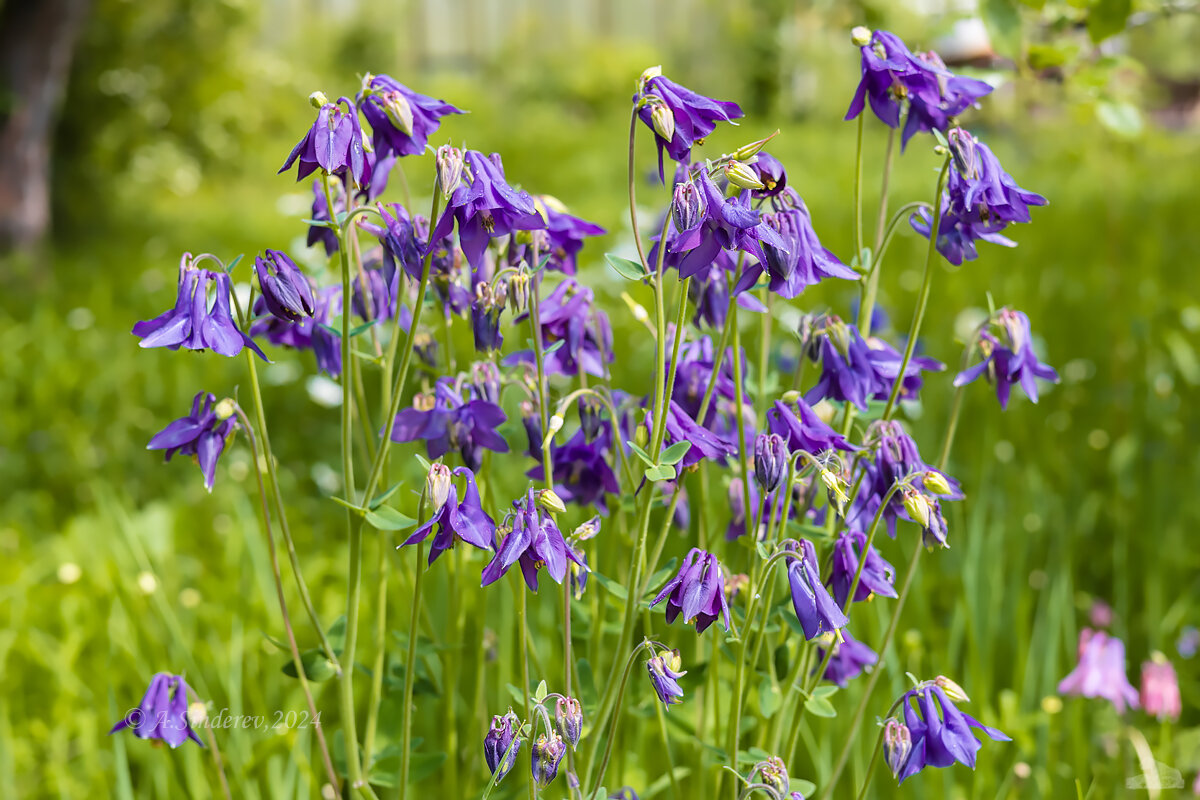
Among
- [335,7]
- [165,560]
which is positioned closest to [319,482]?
[165,560]

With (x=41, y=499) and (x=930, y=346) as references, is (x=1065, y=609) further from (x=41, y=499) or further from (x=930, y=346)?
(x=41, y=499)

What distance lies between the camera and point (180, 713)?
1350 millimetres

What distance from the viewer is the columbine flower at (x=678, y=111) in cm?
105

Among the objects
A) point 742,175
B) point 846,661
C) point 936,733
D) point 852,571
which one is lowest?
point 846,661

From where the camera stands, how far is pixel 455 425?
122cm

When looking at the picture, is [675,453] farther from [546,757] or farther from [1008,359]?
[1008,359]

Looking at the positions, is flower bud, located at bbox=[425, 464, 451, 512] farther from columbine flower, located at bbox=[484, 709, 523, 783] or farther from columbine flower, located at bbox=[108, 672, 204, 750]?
columbine flower, located at bbox=[108, 672, 204, 750]

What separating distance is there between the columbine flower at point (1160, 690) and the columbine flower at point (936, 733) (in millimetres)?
950

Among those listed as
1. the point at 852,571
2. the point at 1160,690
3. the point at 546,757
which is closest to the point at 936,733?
the point at 852,571

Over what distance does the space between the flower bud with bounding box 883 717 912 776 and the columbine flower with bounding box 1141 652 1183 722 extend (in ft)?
3.20

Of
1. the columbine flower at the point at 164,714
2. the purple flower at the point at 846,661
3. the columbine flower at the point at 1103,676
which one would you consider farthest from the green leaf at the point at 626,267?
the columbine flower at the point at 1103,676

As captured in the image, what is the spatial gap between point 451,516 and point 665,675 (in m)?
0.27

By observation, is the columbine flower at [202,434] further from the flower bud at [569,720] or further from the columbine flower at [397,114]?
the flower bud at [569,720]

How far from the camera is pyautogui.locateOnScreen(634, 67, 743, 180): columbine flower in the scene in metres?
1.05
